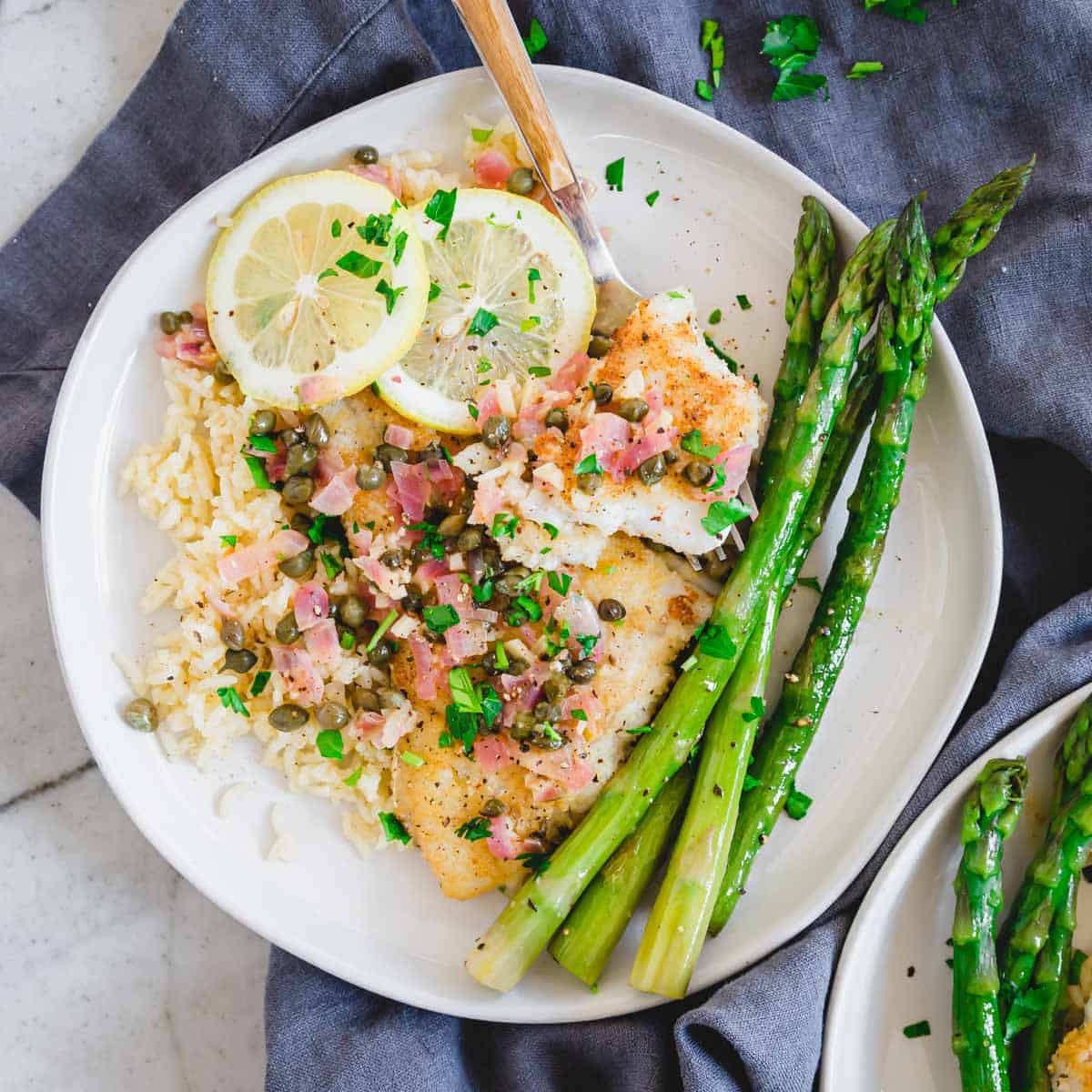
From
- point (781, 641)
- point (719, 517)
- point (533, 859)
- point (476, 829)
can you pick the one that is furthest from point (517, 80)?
point (533, 859)

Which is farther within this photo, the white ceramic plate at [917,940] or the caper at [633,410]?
the white ceramic plate at [917,940]

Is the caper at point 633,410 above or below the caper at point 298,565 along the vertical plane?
above

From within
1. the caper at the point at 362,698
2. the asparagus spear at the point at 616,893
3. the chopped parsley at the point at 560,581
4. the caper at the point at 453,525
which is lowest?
the asparagus spear at the point at 616,893

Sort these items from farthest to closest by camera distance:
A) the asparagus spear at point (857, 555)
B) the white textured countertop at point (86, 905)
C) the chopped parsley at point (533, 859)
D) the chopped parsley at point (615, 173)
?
the white textured countertop at point (86, 905), the chopped parsley at point (615, 173), the chopped parsley at point (533, 859), the asparagus spear at point (857, 555)

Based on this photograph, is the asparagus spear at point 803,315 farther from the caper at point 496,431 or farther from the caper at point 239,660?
the caper at point 239,660

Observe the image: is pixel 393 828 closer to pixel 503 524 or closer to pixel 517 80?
pixel 503 524

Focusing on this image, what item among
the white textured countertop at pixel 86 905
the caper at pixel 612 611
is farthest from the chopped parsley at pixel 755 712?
the white textured countertop at pixel 86 905

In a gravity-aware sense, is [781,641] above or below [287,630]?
below
